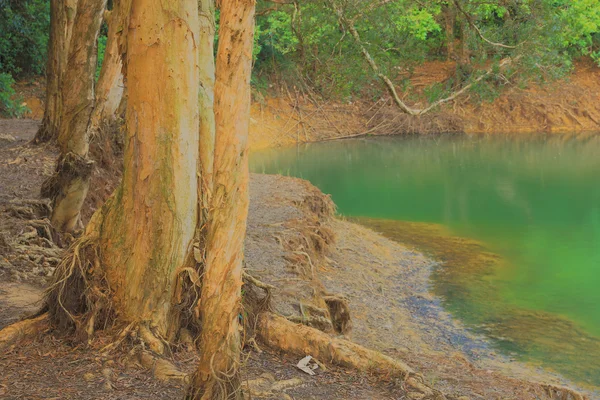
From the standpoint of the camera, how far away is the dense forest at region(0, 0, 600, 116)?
31.3ft

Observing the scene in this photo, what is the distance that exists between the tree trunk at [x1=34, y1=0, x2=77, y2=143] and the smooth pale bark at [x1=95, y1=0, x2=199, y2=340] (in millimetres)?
5115

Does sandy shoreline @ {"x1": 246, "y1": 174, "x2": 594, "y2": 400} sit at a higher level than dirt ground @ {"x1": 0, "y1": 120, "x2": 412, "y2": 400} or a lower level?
lower

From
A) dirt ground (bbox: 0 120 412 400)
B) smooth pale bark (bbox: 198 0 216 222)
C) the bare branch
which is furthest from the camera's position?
the bare branch

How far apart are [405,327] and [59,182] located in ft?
12.6

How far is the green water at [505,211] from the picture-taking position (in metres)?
8.62

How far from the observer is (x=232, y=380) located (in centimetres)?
375

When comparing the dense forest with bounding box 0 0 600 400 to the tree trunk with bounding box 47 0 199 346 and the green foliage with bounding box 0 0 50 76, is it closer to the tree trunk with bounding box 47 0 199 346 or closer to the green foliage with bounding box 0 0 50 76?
the tree trunk with bounding box 47 0 199 346

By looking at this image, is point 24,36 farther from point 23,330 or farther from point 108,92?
point 23,330

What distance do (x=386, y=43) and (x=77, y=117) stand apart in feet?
15.3

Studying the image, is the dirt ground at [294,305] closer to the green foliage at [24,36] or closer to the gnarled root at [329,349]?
the gnarled root at [329,349]

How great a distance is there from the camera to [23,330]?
15.8ft

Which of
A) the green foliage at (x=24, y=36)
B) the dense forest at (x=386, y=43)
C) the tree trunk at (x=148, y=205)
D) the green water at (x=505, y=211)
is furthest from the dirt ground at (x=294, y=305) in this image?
the green foliage at (x=24, y=36)

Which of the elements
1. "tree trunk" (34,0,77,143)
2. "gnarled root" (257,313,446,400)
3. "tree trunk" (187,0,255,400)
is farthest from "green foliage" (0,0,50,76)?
"tree trunk" (187,0,255,400)

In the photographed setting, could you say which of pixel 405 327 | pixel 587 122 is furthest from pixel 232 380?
pixel 587 122
